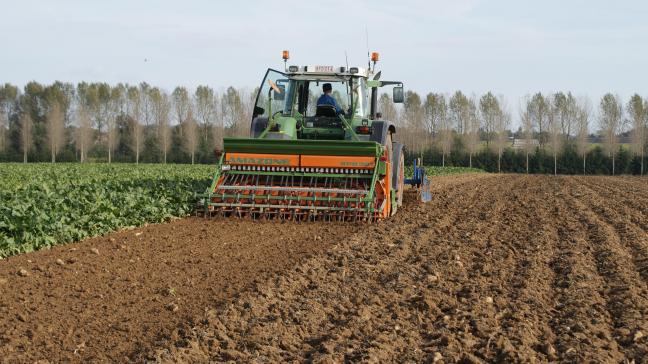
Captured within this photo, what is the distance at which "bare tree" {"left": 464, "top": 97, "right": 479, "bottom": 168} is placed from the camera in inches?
2339

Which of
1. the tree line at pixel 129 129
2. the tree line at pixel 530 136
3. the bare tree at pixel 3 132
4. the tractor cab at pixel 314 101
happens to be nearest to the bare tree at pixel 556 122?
the tree line at pixel 530 136

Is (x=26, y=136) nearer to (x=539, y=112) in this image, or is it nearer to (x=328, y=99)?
(x=539, y=112)

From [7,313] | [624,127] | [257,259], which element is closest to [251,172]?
[257,259]

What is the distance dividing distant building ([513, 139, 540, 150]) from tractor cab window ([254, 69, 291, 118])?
164 ft

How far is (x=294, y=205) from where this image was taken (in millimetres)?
11078

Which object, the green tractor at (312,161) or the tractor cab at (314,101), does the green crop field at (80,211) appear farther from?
the tractor cab at (314,101)

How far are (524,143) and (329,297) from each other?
58.2 m

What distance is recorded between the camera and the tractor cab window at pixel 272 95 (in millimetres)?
12297

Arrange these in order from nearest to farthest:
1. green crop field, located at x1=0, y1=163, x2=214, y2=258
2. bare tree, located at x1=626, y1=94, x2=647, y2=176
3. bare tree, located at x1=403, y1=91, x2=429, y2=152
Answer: green crop field, located at x1=0, y1=163, x2=214, y2=258 → bare tree, located at x1=626, y1=94, x2=647, y2=176 → bare tree, located at x1=403, y1=91, x2=429, y2=152

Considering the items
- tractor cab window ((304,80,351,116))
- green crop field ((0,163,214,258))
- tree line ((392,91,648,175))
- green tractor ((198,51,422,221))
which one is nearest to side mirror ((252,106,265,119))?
green tractor ((198,51,422,221))

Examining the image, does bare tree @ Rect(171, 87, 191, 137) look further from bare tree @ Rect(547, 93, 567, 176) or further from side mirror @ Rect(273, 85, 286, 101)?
side mirror @ Rect(273, 85, 286, 101)

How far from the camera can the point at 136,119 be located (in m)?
65.4

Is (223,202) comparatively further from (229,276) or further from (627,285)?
(627,285)

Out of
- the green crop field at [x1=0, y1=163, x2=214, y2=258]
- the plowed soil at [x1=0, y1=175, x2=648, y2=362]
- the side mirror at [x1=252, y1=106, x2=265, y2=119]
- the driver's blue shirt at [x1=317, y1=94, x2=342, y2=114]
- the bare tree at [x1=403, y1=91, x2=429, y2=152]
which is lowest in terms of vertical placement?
the plowed soil at [x1=0, y1=175, x2=648, y2=362]
